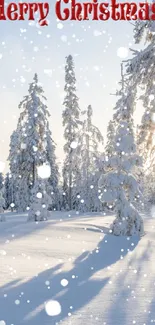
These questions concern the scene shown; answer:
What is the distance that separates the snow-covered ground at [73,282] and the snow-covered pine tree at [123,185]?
374 centimetres

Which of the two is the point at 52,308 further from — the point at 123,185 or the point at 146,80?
the point at 123,185

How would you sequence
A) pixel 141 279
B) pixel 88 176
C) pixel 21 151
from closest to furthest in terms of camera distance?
pixel 141 279 → pixel 21 151 → pixel 88 176

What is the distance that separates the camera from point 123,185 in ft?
56.5

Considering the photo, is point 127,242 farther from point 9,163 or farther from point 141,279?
point 9,163

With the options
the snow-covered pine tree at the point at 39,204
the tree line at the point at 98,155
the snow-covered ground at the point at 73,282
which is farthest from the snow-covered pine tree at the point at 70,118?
the snow-covered ground at the point at 73,282

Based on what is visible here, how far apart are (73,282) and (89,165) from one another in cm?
3510

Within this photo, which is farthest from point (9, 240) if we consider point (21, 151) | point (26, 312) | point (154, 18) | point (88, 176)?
point (88, 176)

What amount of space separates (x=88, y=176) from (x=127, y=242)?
92.5 ft

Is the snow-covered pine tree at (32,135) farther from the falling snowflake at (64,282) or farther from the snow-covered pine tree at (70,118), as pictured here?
the falling snowflake at (64,282)

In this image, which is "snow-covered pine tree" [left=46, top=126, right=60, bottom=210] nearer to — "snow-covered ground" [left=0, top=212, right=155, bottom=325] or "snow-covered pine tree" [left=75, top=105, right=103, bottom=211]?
"snow-covered pine tree" [left=75, top=105, right=103, bottom=211]

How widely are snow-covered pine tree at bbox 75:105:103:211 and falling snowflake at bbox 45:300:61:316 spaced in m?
35.0

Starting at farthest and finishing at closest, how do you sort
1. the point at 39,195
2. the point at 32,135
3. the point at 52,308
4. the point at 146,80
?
the point at 32,135, the point at 39,195, the point at 146,80, the point at 52,308

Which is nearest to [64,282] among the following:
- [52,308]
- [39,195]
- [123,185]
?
[52,308]

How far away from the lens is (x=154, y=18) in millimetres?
11227
